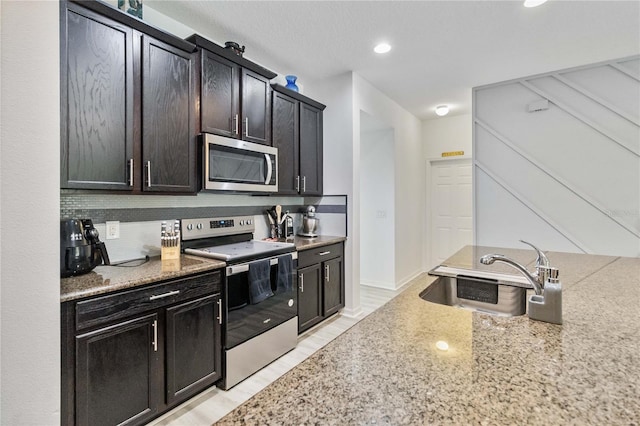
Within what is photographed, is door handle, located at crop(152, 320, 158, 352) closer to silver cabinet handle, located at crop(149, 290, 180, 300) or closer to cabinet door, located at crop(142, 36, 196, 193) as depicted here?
silver cabinet handle, located at crop(149, 290, 180, 300)

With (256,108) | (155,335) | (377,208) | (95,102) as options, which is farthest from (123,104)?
(377,208)

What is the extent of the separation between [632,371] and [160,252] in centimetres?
250

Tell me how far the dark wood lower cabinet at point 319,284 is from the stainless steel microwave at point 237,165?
0.78 m

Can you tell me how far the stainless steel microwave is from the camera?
2232mm

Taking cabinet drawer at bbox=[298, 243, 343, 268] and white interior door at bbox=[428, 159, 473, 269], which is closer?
cabinet drawer at bbox=[298, 243, 343, 268]

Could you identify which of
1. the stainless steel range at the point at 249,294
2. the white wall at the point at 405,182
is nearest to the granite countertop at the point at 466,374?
the stainless steel range at the point at 249,294

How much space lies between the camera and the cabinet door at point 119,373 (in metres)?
1.42

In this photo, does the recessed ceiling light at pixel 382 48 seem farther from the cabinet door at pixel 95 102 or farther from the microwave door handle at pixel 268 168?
the cabinet door at pixel 95 102

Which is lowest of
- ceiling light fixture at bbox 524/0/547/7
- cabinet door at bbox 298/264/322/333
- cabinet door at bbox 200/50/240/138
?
cabinet door at bbox 298/264/322/333

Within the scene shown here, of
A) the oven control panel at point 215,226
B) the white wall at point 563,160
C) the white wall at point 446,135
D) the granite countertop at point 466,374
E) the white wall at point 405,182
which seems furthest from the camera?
A: the white wall at point 446,135

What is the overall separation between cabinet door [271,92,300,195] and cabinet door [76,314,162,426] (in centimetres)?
176

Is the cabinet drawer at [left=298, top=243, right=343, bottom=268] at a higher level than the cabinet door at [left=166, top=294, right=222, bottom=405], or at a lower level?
higher

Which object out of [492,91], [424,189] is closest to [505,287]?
[492,91]

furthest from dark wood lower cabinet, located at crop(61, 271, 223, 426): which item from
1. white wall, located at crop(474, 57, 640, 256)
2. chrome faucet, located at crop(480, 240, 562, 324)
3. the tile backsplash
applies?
white wall, located at crop(474, 57, 640, 256)
